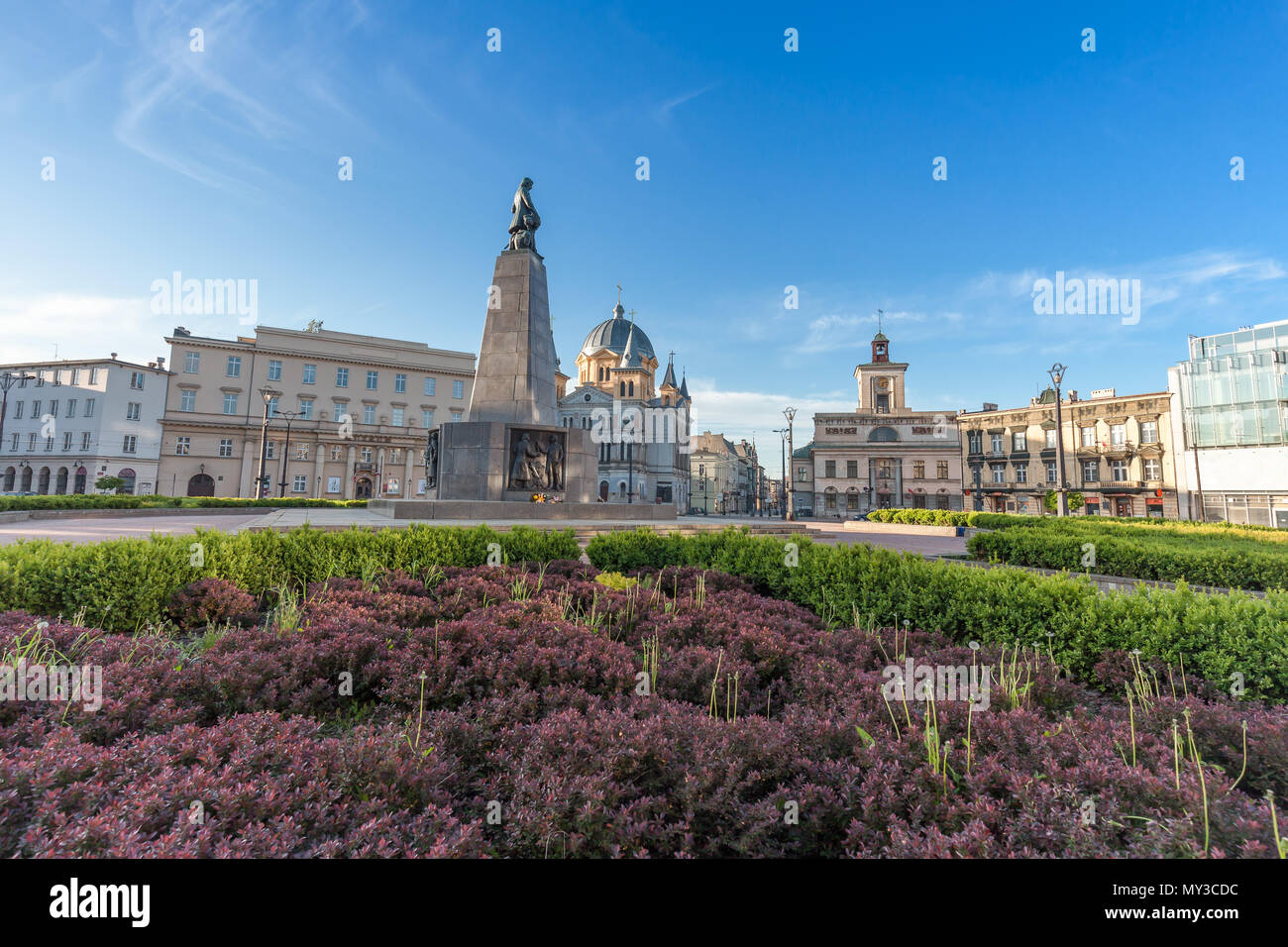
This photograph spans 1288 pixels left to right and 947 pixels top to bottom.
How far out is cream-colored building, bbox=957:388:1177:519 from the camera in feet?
161

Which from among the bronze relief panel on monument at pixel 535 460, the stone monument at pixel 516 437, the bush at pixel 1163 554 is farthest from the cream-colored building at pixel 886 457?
the bronze relief panel on monument at pixel 535 460

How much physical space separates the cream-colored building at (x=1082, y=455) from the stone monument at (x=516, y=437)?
45304 mm

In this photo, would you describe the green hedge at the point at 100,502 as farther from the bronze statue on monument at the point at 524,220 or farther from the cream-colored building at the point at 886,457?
the cream-colored building at the point at 886,457

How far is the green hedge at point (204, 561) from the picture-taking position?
5.66m

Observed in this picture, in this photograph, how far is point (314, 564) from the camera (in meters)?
7.54

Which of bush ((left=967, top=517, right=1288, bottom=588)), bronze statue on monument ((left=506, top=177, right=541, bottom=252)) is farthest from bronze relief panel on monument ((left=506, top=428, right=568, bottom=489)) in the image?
bush ((left=967, top=517, right=1288, bottom=588))

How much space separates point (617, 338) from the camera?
83.4 metres

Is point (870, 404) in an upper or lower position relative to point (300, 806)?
upper

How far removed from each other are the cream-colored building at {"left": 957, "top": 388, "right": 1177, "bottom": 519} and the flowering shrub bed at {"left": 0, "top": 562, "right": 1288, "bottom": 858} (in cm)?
5227

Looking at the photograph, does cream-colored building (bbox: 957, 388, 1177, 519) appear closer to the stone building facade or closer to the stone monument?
the stone monument

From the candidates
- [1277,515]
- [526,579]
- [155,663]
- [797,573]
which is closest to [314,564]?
[526,579]

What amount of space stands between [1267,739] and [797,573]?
5.00 m

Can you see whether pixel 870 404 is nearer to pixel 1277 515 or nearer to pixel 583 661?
pixel 1277 515

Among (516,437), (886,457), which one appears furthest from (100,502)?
(886,457)
